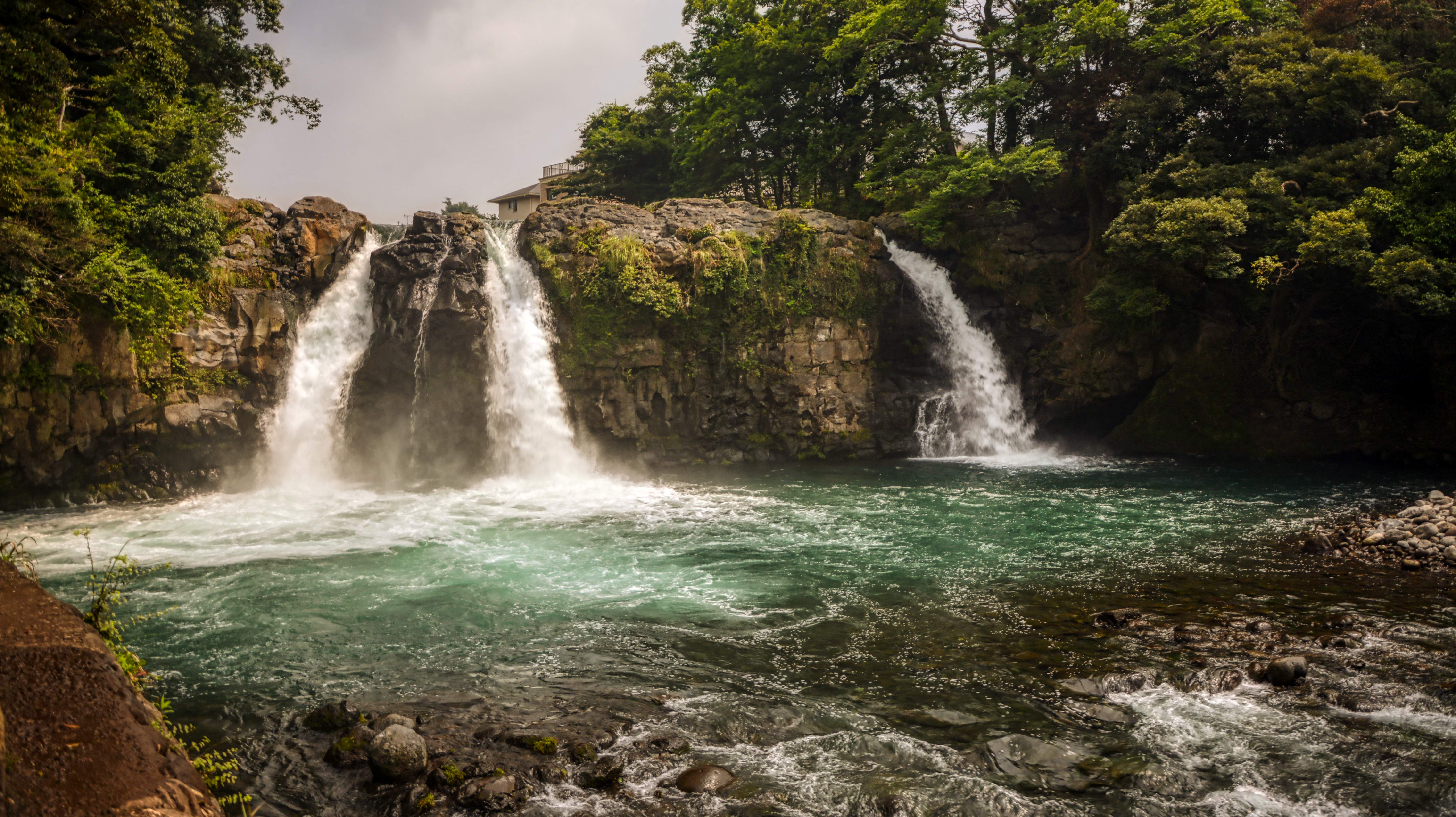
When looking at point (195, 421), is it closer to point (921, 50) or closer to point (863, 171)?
point (863, 171)

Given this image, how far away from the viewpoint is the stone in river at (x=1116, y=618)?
858 centimetres

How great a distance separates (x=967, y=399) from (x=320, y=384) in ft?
59.5

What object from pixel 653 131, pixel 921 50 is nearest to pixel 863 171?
pixel 921 50

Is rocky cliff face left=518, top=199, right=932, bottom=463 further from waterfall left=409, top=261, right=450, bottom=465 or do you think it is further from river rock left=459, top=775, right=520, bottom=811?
river rock left=459, top=775, right=520, bottom=811

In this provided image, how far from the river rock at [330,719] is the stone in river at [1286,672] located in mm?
7985

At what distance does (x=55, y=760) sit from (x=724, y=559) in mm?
9016

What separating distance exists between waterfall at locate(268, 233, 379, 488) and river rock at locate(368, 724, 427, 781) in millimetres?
15748

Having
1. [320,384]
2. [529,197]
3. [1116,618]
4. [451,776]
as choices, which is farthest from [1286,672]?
[529,197]

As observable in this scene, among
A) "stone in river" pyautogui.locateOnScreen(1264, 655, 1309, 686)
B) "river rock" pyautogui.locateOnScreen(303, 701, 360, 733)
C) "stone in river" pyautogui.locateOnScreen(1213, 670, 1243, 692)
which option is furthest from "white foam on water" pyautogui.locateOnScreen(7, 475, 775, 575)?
"stone in river" pyautogui.locateOnScreen(1264, 655, 1309, 686)

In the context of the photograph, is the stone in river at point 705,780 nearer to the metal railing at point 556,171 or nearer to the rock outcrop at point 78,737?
the rock outcrop at point 78,737

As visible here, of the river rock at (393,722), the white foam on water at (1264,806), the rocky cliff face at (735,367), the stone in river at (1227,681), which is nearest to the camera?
the white foam on water at (1264,806)

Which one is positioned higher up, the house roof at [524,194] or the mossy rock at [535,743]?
the house roof at [524,194]

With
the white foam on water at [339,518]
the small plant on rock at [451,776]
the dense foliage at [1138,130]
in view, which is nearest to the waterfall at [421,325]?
the white foam on water at [339,518]

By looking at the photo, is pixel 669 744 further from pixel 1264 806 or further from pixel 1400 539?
pixel 1400 539
